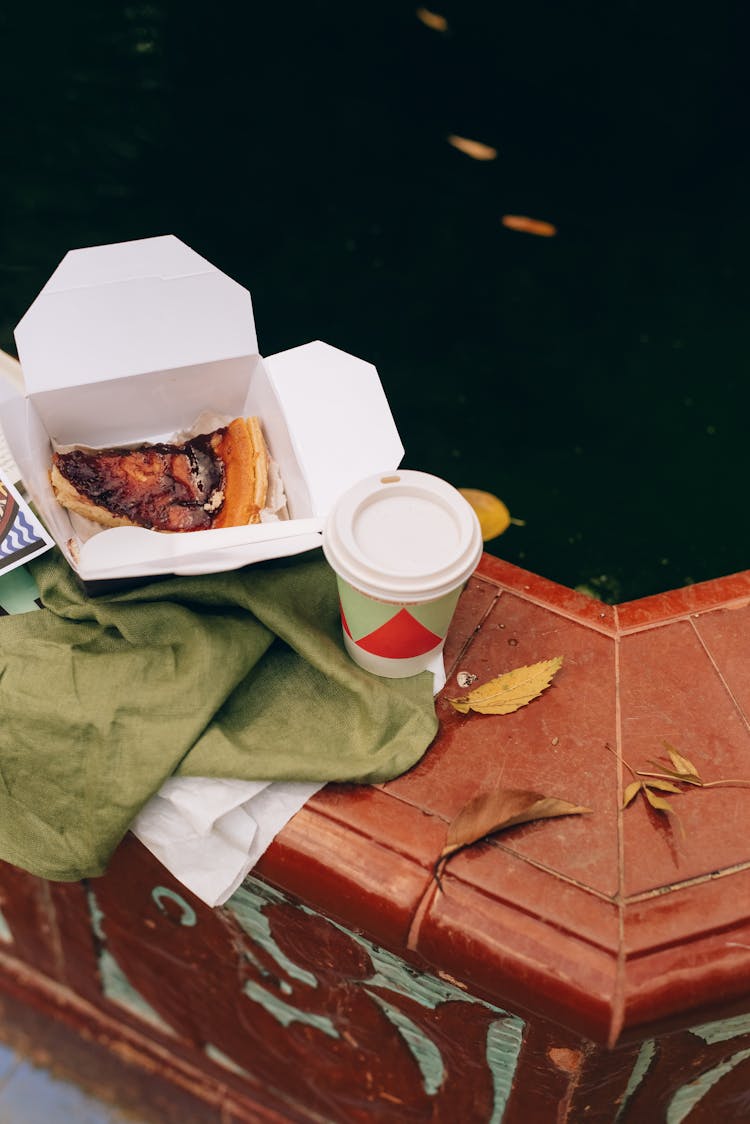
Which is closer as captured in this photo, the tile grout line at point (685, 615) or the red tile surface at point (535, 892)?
the red tile surface at point (535, 892)

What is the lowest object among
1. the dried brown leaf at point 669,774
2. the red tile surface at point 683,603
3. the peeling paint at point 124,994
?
the peeling paint at point 124,994

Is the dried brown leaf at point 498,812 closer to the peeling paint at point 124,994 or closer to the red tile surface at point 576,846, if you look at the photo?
the red tile surface at point 576,846

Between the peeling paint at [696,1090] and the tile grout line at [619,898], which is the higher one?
the tile grout line at [619,898]

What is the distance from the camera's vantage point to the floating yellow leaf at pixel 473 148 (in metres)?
2.76

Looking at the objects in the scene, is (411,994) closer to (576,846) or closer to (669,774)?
(576,846)

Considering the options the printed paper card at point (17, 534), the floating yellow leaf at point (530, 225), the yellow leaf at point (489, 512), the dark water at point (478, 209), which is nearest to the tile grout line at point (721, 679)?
the dark water at point (478, 209)

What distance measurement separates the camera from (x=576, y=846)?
112 cm

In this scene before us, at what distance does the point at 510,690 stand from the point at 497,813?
7.6 inches

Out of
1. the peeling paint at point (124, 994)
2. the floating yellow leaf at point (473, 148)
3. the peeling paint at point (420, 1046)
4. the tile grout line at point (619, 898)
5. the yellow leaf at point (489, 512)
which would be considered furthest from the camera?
the floating yellow leaf at point (473, 148)

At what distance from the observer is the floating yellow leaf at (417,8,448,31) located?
10.2ft

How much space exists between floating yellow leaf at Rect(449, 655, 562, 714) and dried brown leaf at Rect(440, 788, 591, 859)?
0.40 feet

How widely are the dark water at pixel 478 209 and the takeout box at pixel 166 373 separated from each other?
805 mm

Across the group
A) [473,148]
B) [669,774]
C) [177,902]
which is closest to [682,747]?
[669,774]

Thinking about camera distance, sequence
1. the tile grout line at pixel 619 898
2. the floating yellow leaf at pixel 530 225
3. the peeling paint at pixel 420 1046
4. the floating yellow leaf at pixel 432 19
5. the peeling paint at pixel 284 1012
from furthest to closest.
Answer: the floating yellow leaf at pixel 432 19, the floating yellow leaf at pixel 530 225, the peeling paint at pixel 284 1012, the peeling paint at pixel 420 1046, the tile grout line at pixel 619 898
